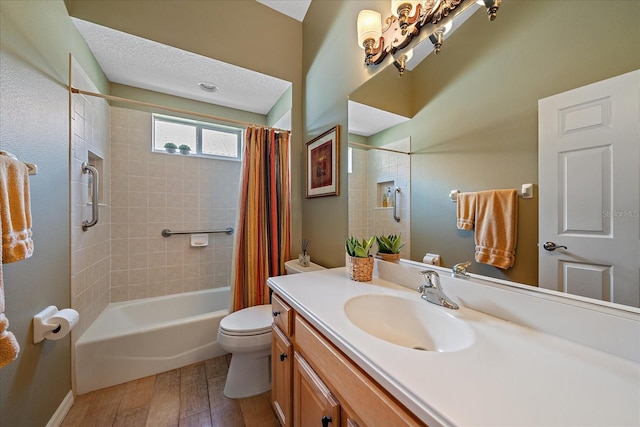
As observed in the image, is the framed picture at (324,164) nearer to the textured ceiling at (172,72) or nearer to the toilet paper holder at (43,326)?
the textured ceiling at (172,72)

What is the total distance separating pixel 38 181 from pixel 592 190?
2.17m

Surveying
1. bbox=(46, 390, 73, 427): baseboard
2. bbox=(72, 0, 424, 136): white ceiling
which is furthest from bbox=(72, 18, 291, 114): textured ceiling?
bbox=(46, 390, 73, 427): baseboard

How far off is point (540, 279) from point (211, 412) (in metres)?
1.76

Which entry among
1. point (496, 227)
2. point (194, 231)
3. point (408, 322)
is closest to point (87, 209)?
point (194, 231)

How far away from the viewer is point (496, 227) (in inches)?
31.0

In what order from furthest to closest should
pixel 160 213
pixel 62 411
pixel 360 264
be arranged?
pixel 160 213, pixel 62 411, pixel 360 264

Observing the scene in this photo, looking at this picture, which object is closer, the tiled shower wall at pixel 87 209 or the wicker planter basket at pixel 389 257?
the wicker planter basket at pixel 389 257

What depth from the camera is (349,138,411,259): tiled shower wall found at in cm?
113

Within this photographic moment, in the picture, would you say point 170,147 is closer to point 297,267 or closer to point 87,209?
point 87,209

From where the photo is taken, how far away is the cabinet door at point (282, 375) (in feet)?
3.39

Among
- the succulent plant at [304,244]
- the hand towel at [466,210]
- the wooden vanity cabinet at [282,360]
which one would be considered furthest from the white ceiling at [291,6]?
the wooden vanity cabinet at [282,360]

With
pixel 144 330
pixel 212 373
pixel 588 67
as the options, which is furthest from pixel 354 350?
pixel 144 330

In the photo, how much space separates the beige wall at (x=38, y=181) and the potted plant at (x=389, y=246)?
1.65 meters

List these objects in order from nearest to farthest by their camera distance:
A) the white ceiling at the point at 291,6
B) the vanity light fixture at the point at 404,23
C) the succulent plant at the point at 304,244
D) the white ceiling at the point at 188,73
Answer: the vanity light fixture at the point at 404,23 → the white ceiling at the point at 188,73 → the white ceiling at the point at 291,6 → the succulent plant at the point at 304,244
